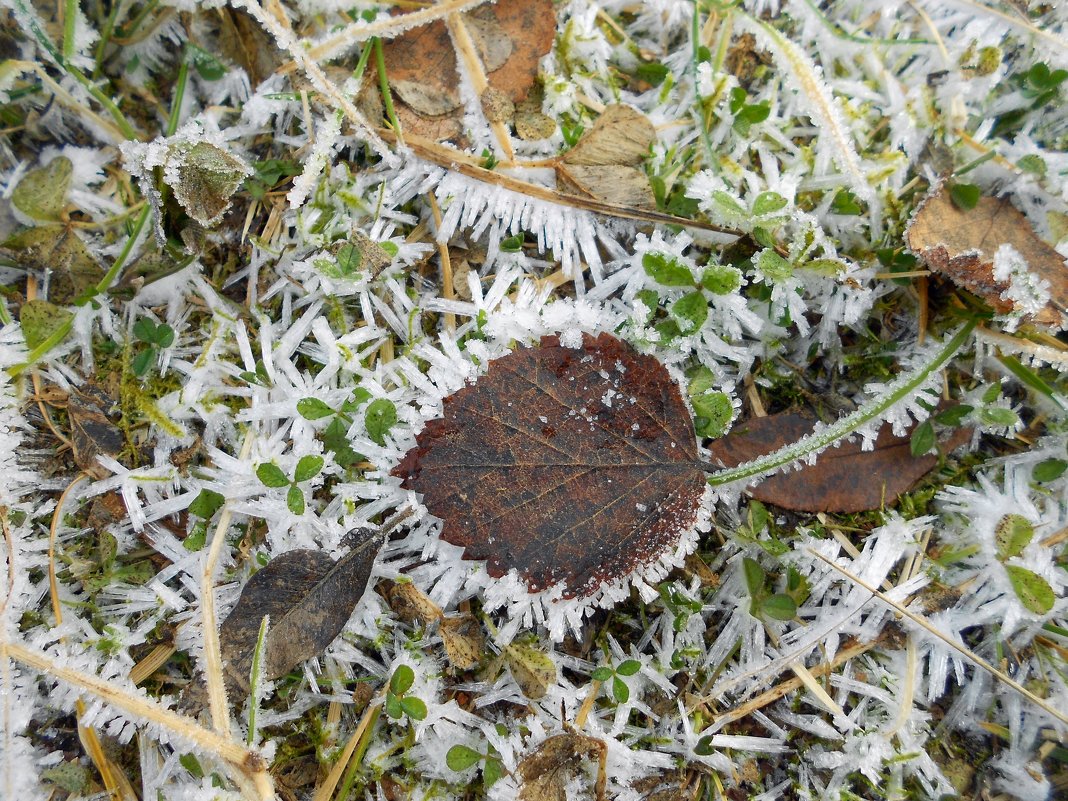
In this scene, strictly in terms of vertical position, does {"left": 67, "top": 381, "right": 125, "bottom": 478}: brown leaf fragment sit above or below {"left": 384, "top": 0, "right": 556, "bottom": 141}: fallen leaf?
below

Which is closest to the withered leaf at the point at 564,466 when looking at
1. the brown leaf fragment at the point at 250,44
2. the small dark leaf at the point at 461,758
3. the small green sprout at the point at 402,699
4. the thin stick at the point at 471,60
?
the small green sprout at the point at 402,699

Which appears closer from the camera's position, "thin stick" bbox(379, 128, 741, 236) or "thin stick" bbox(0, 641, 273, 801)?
"thin stick" bbox(0, 641, 273, 801)

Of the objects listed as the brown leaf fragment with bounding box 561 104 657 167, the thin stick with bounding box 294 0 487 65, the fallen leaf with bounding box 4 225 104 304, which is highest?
the thin stick with bounding box 294 0 487 65

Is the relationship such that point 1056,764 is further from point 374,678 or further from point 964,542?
point 374,678

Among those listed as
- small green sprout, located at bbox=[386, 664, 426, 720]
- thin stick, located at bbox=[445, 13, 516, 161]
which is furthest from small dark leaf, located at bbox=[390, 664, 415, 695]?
thin stick, located at bbox=[445, 13, 516, 161]

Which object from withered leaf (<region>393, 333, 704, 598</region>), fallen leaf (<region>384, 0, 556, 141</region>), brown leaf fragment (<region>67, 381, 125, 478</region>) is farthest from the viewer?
fallen leaf (<region>384, 0, 556, 141</region>)

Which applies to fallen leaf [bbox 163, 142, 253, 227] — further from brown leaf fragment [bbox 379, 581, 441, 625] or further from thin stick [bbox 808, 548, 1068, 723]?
thin stick [bbox 808, 548, 1068, 723]
